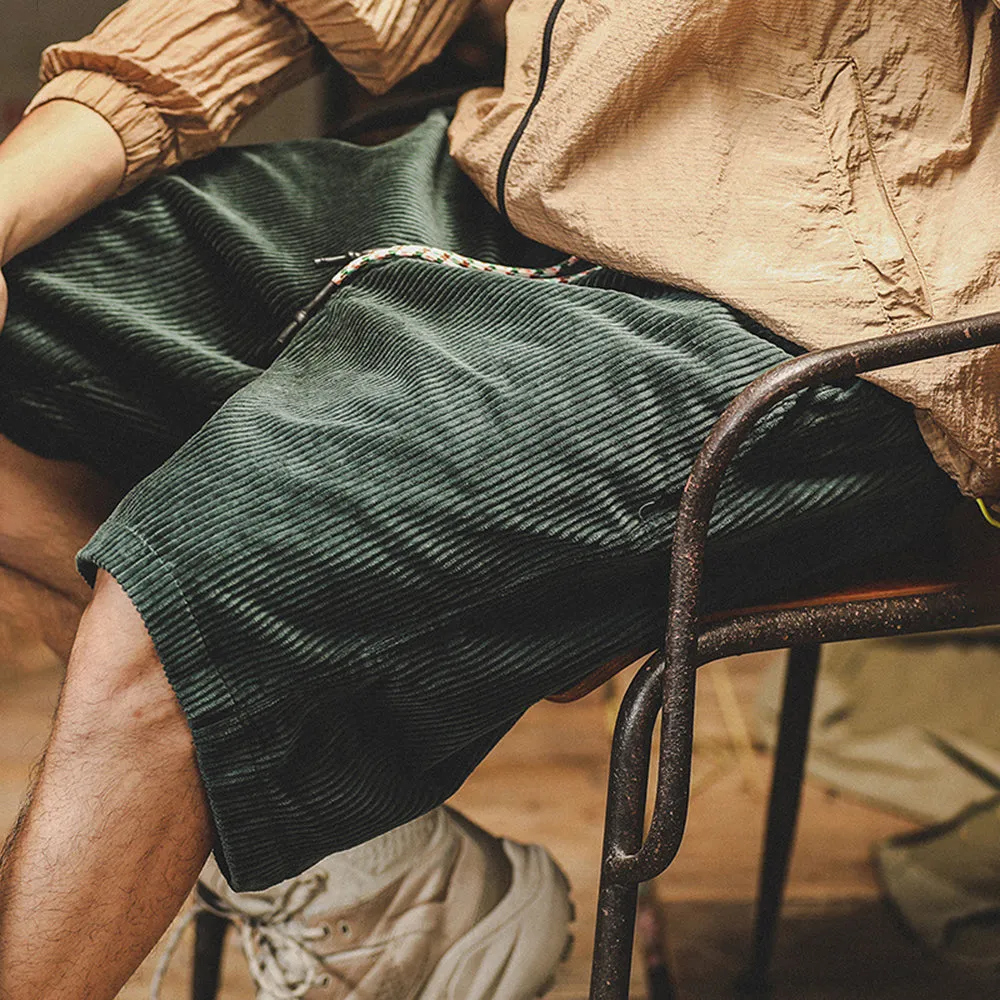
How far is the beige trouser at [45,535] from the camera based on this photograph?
2.62 feet

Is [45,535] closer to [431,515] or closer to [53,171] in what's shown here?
[53,171]

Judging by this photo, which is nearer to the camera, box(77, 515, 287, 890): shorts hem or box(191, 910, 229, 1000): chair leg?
box(77, 515, 287, 890): shorts hem

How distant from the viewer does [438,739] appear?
0.60 meters

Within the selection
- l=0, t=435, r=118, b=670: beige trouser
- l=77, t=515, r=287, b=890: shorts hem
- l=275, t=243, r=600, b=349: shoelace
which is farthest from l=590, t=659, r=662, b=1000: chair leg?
l=0, t=435, r=118, b=670: beige trouser

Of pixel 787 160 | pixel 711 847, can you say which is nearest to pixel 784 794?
pixel 711 847

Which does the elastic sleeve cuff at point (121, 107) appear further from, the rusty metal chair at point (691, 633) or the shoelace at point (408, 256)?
the rusty metal chair at point (691, 633)

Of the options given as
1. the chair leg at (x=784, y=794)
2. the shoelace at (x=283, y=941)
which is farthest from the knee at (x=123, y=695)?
the chair leg at (x=784, y=794)

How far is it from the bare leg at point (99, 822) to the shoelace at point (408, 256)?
0.74ft

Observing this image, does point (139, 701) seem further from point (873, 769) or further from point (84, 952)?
point (873, 769)

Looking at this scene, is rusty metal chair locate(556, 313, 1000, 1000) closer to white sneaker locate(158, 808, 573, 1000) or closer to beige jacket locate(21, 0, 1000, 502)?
beige jacket locate(21, 0, 1000, 502)

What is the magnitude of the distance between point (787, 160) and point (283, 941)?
634mm

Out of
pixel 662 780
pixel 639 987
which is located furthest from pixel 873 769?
pixel 662 780

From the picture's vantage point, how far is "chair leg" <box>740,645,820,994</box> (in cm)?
101

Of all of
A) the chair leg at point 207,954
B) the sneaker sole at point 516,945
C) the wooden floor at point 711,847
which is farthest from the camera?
the wooden floor at point 711,847
